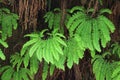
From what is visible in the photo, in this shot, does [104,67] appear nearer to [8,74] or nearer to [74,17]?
[74,17]

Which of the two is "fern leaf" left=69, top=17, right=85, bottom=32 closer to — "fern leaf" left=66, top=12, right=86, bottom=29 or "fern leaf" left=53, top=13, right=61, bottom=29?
"fern leaf" left=66, top=12, right=86, bottom=29

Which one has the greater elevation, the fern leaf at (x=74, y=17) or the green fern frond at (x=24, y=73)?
the fern leaf at (x=74, y=17)

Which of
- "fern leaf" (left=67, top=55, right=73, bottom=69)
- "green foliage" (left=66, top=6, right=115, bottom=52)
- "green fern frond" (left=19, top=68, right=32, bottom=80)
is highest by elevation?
"green foliage" (left=66, top=6, right=115, bottom=52)

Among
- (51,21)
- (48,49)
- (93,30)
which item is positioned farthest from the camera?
(51,21)

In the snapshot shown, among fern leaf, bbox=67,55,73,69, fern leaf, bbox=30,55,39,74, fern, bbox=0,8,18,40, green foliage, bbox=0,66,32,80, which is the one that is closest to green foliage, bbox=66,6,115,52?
fern leaf, bbox=67,55,73,69

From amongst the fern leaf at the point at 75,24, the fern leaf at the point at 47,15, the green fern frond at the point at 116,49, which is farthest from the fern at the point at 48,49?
the green fern frond at the point at 116,49

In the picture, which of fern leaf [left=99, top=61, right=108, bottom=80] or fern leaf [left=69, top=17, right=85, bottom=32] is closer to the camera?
fern leaf [left=69, top=17, right=85, bottom=32]

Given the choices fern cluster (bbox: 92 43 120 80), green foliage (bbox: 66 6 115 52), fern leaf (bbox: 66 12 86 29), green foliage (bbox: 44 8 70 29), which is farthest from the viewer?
green foliage (bbox: 44 8 70 29)

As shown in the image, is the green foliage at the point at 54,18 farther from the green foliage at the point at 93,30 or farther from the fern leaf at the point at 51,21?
the green foliage at the point at 93,30

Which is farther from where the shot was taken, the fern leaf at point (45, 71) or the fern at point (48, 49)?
the fern leaf at point (45, 71)

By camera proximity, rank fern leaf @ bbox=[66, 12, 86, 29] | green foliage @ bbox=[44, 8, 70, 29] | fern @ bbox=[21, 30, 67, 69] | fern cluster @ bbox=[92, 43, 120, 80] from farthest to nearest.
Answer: green foliage @ bbox=[44, 8, 70, 29], fern cluster @ bbox=[92, 43, 120, 80], fern leaf @ bbox=[66, 12, 86, 29], fern @ bbox=[21, 30, 67, 69]

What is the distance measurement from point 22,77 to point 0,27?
0.57m

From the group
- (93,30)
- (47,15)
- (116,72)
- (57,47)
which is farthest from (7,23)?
(116,72)

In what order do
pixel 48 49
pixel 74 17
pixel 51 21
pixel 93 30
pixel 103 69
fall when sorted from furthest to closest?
pixel 51 21 → pixel 103 69 → pixel 74 17 → pixel 93 30 → pixel 48 49
